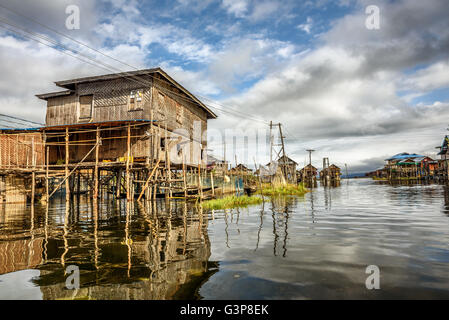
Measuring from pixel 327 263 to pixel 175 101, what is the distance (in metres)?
20.2

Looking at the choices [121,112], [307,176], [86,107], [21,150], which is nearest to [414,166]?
[307,176]

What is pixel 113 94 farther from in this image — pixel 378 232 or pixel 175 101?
pixel 378 232

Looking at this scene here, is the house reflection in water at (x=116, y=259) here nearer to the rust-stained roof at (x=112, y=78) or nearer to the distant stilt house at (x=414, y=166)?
the rust-stained roof at (x=112, y=78)

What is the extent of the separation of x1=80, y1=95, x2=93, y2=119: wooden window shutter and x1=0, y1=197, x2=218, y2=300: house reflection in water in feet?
49.7

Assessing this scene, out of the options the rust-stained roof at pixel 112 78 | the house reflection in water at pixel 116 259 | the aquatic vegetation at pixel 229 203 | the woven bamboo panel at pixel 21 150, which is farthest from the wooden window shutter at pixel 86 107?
the house reflection in water at pixel 116 259

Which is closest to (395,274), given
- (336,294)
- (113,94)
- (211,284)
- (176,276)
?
(336,294)

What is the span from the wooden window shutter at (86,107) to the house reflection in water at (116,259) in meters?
15.2

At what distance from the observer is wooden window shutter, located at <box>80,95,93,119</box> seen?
20.8 meters

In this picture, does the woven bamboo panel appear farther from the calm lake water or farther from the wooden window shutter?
the calm lake water

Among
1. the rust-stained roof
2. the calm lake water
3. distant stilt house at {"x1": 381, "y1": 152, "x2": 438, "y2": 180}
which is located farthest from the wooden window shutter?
distant stilt house at {"x1": 381, "y1": 152, "x2": 438, "y2": 180}

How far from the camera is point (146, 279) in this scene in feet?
11.3

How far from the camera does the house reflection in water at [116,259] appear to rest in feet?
10.4

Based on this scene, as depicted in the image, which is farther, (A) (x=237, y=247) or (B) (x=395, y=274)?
(A) (x=237, y=247)
